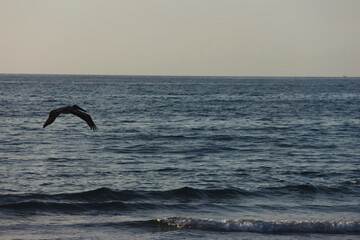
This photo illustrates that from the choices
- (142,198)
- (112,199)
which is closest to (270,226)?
(142,198)

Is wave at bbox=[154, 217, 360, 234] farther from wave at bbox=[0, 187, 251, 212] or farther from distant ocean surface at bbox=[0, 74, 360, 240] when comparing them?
wave at bbox=[0, 187, 251, 212]

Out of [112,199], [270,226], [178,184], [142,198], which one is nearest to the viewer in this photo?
[270,226]

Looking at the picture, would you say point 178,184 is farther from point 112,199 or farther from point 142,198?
point 112,199

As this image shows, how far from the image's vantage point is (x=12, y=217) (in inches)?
680

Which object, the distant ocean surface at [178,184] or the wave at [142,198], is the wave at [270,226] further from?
the wave at [142,198]

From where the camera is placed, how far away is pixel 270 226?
53.0 feet

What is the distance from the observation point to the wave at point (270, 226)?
630 inches

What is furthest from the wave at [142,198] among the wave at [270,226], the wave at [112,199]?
the wave at [270,226]

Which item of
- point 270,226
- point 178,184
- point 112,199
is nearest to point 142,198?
point 112,199

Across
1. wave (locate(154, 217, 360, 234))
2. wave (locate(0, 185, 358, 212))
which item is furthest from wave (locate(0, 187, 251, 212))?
wave (locate(154, 217, 360, 234))

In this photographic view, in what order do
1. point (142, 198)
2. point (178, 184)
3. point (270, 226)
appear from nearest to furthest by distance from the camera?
point (270, 226) → point (142, 198) → point (178, 184)

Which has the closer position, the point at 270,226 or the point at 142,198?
the point at 270,226

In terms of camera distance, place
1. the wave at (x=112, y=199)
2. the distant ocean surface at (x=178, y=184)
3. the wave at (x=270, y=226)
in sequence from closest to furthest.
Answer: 1. the wave at (x=270, y=226)
2. the distant ocean surface at (x=178, y=184)
3. the wave at (x=112, y=199)

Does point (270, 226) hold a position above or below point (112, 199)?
above
